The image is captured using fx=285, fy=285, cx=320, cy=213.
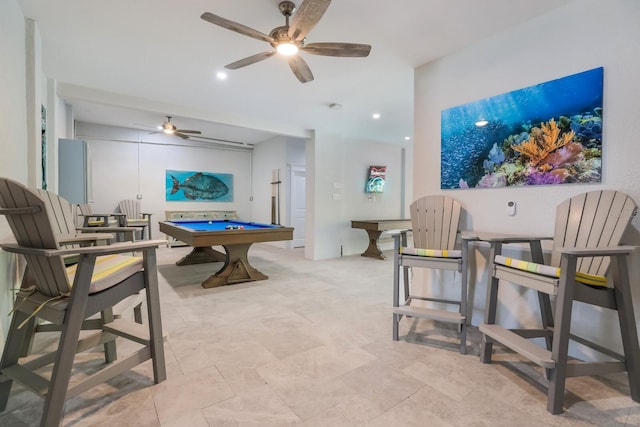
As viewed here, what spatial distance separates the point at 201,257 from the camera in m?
5.04

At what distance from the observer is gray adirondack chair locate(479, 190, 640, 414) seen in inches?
57.7

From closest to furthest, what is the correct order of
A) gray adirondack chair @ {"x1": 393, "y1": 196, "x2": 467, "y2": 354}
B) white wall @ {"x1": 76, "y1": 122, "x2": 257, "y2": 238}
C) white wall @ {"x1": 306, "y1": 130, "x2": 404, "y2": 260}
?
gray adirondack chair @ {"x1": 393, "y1": 196, "x2": 467, "y2": 354}
white wall @ {"x1": 306, "y1": 130, "x2": 404, "y2": 260}
white wall @ {"x1": 76, "y1": 122, "x2": 257, "y2": 238}

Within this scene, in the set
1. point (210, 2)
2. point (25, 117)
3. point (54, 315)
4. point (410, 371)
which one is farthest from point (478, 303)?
point (25, 117)

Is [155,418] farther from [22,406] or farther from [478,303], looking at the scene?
[478,303]

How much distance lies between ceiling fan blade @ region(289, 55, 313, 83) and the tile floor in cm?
226

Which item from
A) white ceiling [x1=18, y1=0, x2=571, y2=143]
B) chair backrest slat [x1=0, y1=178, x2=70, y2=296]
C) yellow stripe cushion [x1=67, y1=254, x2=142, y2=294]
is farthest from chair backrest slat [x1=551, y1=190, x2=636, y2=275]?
chair backrest slat [x1=0, y1=178, x2=70, y2=296]

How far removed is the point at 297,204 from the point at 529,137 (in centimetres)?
533

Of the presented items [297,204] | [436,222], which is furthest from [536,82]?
[297,204]

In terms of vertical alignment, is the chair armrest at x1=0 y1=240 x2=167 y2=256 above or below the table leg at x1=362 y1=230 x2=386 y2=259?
above

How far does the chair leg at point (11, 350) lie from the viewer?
4.71 feet

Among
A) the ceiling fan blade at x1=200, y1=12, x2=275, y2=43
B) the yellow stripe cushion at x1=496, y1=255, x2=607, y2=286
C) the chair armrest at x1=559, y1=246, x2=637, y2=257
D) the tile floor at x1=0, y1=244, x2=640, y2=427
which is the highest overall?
the ceiling fan blade at x1=200, y1=12, x2=275, y2=43

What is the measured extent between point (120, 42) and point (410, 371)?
367cm

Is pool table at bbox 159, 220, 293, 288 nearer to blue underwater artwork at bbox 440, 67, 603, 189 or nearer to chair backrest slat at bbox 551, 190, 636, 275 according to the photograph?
blue underwater artwork at bbox 440, 67, 603, 189

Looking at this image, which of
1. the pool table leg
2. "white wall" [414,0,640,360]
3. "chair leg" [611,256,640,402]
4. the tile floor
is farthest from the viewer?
the pool table leg
